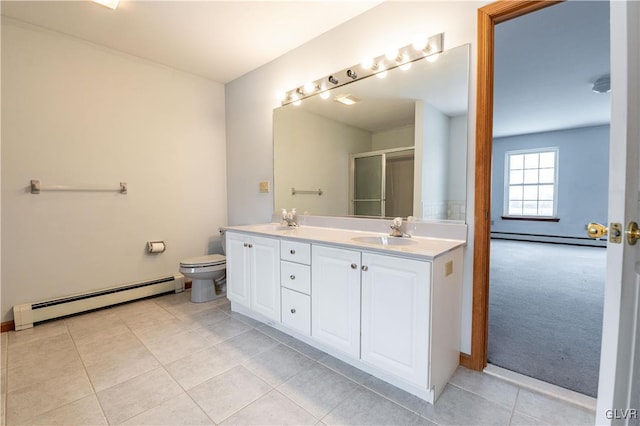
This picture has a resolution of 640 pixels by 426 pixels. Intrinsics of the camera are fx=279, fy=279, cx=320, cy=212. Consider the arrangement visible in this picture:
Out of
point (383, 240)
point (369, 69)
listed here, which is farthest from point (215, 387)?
point (369, 69)

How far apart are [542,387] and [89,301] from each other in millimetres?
3399

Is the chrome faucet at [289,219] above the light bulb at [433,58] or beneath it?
beneath

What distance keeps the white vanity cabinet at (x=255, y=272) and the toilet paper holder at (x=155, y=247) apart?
35.8 inches

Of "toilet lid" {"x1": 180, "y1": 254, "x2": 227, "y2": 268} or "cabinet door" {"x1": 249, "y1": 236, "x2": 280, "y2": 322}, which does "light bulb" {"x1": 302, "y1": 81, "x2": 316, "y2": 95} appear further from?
"toilet lid" {"x1": 180, "y1": 254, "x2": 227, "y2": 268}

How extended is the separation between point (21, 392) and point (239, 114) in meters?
2.78

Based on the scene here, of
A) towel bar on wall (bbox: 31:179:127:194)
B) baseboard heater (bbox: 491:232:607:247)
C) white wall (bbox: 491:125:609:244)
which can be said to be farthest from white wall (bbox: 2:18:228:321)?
baseboard heater (bbox: 491:232:607:247)

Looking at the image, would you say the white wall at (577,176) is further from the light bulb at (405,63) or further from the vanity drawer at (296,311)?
the vanity drawer at (296,311)

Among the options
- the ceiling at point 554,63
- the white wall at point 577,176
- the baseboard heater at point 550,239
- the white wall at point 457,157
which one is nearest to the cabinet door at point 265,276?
the white wall at point 457,157

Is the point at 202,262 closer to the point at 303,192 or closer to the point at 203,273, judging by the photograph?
the point at 203,273

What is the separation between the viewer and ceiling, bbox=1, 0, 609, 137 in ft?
6.56

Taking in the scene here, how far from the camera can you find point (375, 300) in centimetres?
147

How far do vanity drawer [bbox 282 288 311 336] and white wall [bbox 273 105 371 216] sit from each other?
2.68ft

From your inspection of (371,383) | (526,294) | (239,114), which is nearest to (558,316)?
(526,294)

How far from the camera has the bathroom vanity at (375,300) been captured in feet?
4.37
